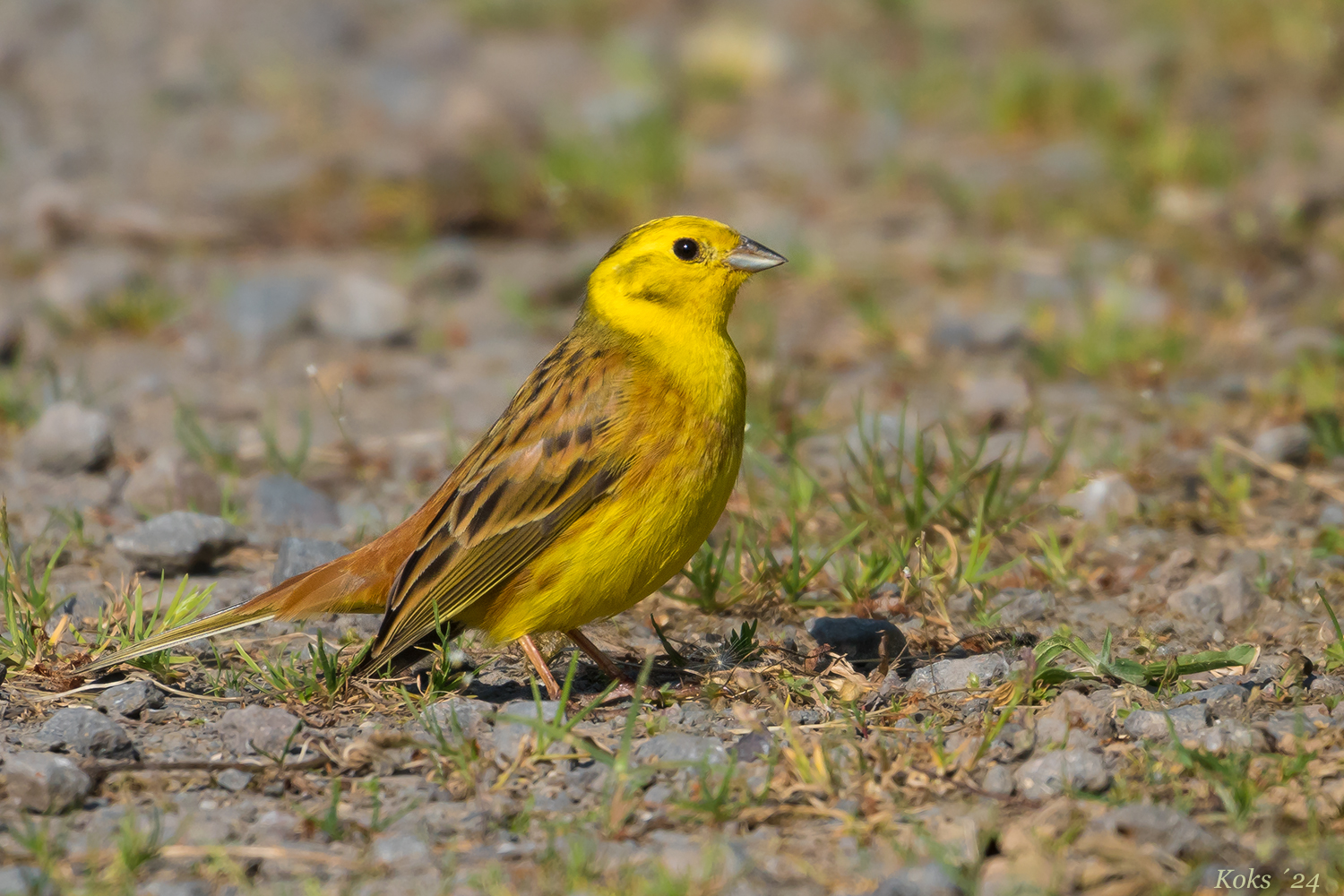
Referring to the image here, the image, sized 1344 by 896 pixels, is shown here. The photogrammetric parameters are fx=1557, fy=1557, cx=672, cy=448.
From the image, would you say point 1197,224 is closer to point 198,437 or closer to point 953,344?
point 953,344

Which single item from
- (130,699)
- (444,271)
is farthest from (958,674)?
(444,271)

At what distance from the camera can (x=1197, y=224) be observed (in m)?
8.16

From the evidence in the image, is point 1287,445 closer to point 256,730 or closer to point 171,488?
point 256,730

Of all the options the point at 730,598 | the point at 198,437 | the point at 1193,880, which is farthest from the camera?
the point at 198,437

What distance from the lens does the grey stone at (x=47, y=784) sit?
11.3ft

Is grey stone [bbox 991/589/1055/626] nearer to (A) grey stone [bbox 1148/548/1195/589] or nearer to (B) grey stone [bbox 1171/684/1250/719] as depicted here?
(A) grey stone [bbox 1148/548/1195/589]

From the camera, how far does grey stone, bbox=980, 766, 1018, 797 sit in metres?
3.51

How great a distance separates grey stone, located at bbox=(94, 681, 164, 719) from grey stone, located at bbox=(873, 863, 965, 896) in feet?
6.77

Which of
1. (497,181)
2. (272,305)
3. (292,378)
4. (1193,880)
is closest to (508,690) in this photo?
(1193,880)

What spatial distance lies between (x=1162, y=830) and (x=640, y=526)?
1.57m

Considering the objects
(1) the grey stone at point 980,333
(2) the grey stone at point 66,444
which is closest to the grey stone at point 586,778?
(2) the grey stone at point 66,444

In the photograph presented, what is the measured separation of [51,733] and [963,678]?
232 centimetres

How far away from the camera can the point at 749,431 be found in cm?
591

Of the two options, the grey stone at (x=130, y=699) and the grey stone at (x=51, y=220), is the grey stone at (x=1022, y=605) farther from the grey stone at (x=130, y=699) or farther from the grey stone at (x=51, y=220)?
the grey stone at (x=51, y=220)
